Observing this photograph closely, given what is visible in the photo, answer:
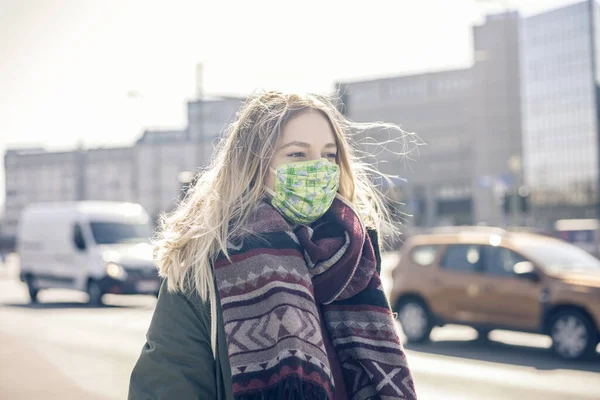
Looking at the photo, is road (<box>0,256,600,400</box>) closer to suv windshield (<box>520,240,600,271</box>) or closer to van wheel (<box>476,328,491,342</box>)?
van wheel (<box>476,328,491,342</box>)

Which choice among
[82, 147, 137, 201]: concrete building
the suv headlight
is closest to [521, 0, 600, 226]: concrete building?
[82, 147, 137, 201]: concrete building

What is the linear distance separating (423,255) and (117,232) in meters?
9.30

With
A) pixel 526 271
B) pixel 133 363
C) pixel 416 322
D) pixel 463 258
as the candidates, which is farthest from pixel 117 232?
pixel 526 271

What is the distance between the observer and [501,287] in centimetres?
1041

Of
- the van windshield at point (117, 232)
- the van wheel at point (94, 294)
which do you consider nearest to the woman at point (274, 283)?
the van wheel at point (94, 294)

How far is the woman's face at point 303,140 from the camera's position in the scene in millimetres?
2301

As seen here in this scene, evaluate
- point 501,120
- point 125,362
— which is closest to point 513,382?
point 125,362

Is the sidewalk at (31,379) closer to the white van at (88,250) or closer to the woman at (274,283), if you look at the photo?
the woman at (274,283)

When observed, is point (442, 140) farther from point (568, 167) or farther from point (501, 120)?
point (568, 167)

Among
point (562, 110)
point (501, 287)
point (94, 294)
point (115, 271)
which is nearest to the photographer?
point (501, 287)

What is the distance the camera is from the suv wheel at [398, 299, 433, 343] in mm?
11297

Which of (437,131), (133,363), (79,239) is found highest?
(437,131)

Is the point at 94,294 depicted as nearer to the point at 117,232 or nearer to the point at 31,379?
the point at 117,232

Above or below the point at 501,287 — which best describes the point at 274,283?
above
